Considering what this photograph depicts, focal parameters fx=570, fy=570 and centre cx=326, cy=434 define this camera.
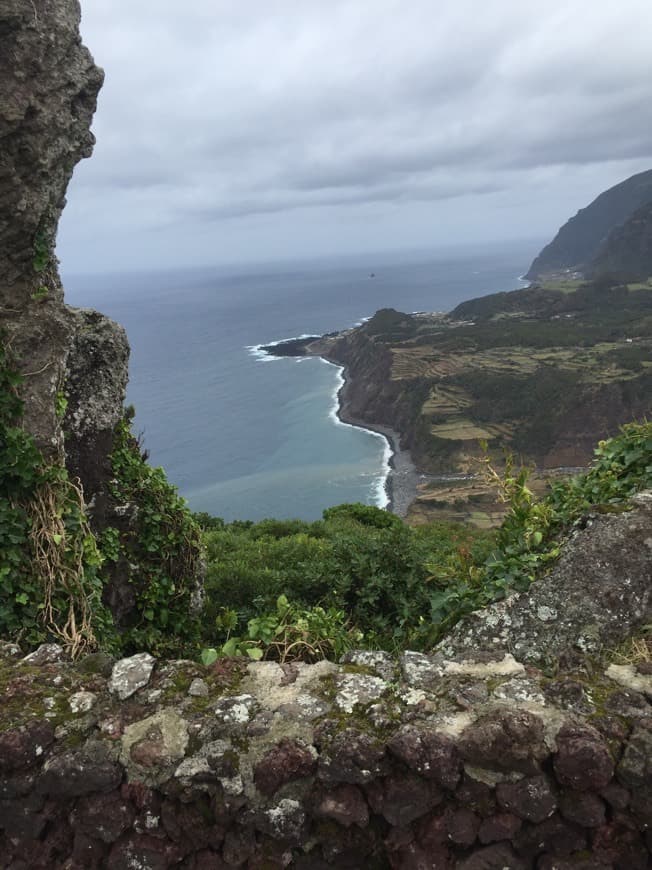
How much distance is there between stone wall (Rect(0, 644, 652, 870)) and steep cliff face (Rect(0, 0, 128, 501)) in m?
3.13

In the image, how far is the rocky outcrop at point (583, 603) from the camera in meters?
4.82

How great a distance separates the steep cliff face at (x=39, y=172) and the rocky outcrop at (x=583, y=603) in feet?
15.0

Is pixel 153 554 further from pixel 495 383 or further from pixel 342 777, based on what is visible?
pixel 495 383

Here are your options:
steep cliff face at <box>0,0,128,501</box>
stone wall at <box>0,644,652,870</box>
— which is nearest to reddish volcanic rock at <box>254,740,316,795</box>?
stone wall at <box>0,644,652,870</box>

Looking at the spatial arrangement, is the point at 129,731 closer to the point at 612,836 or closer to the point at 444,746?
the point at 444,746

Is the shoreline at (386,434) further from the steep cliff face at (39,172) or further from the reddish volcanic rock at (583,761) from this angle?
the reddish volcanic rock at (583,761)

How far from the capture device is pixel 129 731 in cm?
349

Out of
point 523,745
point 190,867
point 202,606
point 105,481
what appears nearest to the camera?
point 523,745

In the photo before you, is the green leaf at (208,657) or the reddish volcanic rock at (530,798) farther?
the green leaf at (208,657)

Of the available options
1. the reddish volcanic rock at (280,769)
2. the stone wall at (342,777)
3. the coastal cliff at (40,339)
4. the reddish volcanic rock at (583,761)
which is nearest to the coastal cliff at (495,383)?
the coastal cliff at (40,339)

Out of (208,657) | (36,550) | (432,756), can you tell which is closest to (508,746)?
(432,756)

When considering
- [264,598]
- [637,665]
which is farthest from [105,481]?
[637,665]

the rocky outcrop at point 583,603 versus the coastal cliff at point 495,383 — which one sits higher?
the rocky outcrop at point 583,603

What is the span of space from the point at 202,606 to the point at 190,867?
192 inches
